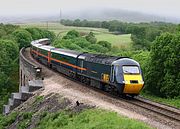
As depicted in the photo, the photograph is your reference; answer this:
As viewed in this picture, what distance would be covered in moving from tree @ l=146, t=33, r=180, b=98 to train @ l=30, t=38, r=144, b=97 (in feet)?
24.6

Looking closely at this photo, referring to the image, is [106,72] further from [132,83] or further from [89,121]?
[89,121]

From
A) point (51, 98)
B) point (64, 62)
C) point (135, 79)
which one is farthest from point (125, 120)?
point (64, 62)

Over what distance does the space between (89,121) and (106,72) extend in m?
8.39

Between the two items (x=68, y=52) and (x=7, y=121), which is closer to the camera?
(x=7, y=121)

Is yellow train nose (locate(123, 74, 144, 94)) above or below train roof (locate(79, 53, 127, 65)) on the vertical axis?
below

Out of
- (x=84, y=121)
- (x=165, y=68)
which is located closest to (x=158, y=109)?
(x=84, y=121)

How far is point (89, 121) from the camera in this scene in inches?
791

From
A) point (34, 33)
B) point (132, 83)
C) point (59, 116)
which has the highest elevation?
point (132, 83)

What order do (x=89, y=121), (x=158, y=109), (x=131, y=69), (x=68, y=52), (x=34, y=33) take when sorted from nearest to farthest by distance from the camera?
(x=89, y=121) → (x=158, y=109) → (x=131, y=69) → (x=68, y=52) → (x=34, y=33)

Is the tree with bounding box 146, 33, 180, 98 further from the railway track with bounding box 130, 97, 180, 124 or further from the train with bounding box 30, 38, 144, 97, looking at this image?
the railway track with bounding box 130, 97, 180, 124

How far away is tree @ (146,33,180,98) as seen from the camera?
3638 cm

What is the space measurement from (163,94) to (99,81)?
10.00 m

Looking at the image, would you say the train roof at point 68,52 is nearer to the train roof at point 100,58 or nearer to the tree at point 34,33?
the train roof at point 100,58

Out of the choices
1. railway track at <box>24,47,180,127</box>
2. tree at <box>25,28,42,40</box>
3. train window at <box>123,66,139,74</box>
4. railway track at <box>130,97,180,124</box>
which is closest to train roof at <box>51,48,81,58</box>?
railway track at <box>24,47,180,127</box>
